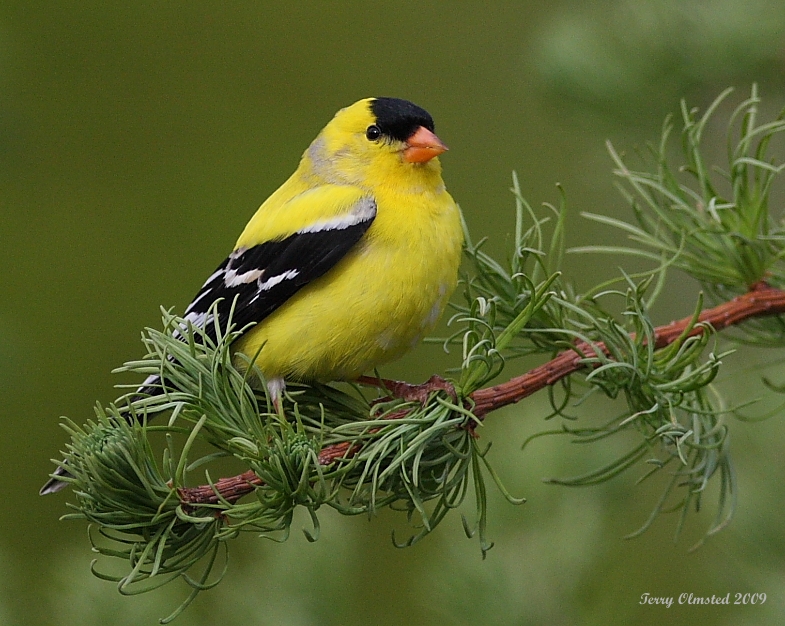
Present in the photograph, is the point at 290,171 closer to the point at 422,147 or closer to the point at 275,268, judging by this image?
the point at 422,147

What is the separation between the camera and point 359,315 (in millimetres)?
1215

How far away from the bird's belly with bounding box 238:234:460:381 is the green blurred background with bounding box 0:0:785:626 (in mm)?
191

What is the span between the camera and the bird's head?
4.77 ft

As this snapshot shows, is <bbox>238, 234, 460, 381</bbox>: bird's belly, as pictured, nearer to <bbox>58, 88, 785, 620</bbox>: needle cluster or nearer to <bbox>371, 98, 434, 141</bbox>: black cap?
<bbox>58, 88, 785, 620</bbox>: needle cluster

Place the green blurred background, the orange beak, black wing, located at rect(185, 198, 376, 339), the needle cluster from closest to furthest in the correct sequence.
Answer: the needle cluster → the green blurred background → black wing, located at rect(185, 198, 376, 339) → the orange beak

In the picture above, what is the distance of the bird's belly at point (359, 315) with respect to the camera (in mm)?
1217

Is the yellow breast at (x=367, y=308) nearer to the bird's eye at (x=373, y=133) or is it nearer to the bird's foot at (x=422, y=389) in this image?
the bird's foot at (x=422, y=389)

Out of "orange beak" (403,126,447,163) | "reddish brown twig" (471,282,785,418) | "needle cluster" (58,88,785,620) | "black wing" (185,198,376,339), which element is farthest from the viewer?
"orange beak" (403,126,447,163)

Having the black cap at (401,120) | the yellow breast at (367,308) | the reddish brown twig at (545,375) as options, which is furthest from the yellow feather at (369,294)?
the reddish brown twig at (545,375)

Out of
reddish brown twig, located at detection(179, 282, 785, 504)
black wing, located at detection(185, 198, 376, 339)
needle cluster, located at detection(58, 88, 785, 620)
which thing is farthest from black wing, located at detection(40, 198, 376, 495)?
reddish brown twig, located at detection(179, 282, 785, 504)

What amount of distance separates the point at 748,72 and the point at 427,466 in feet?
2.57

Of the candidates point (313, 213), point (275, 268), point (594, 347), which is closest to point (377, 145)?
point (313, 213)

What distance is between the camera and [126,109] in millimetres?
3363

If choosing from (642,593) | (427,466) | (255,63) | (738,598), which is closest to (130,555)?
(427,466)
